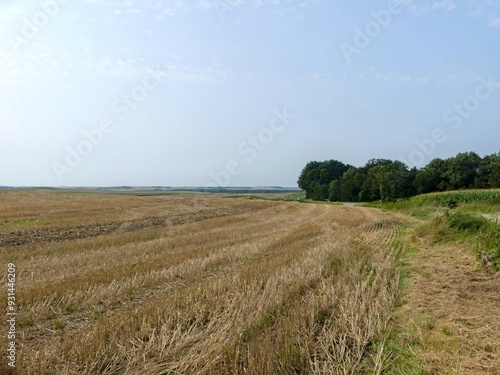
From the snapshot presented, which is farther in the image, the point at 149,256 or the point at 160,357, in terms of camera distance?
the point at 149,256

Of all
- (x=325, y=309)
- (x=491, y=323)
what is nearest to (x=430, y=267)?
(x=491, y=323)

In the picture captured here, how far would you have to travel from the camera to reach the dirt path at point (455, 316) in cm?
463

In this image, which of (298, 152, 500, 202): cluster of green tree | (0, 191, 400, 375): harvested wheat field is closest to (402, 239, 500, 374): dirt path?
(0, 191, 400, 375): harvested wheat field

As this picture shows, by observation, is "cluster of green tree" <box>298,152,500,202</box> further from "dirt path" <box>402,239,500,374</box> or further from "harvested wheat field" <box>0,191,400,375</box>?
"harvested wheat field" <box>0,191,400,375</box>

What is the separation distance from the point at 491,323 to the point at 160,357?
5526 mm

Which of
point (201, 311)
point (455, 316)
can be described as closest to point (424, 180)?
point (455, 316)

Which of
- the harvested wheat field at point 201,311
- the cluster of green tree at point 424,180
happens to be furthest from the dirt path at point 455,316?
the cluster of green tree at point 424,180

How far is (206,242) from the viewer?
49.9ft

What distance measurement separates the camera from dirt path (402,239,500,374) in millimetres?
4629

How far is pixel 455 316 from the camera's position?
621cm

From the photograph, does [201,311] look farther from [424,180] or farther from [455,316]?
[424,180]

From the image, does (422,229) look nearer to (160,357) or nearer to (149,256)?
(149,256)

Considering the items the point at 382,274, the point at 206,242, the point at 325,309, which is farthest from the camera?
the point at 206,242

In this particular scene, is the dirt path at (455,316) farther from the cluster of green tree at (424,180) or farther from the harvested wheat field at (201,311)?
the cluster of green tree at (424,180)
